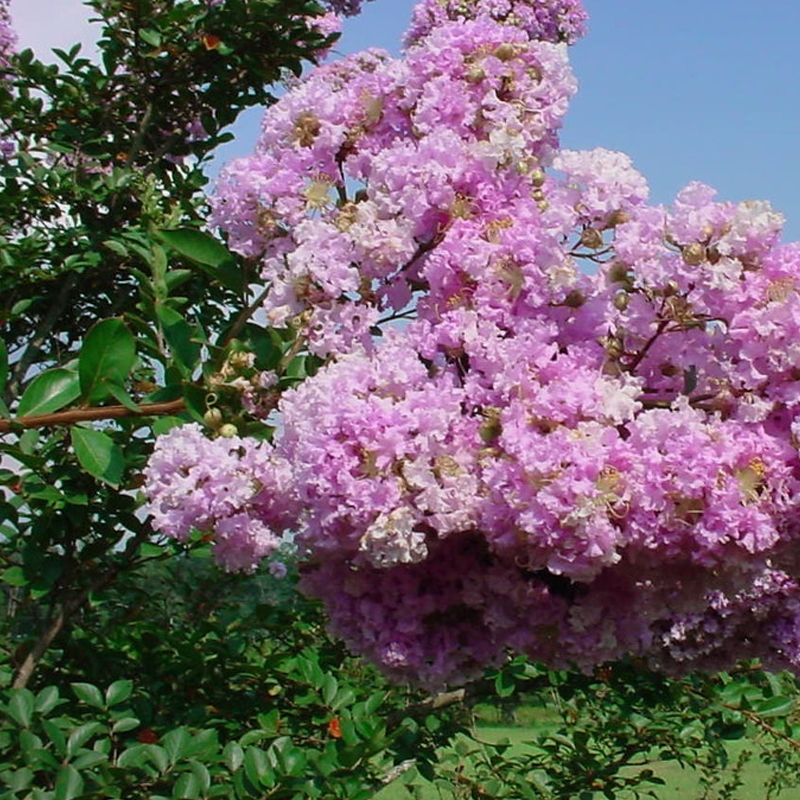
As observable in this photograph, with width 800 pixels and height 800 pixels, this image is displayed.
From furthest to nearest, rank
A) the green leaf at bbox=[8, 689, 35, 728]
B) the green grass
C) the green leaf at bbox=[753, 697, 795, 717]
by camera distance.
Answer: the green grass, the green leaf at bbox=[753, 697, 795, 717], the green leaf at bbox=[8, 689, 35, 728]

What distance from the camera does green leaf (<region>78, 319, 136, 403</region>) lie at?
107 centimetres

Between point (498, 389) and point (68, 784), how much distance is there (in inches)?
38.9

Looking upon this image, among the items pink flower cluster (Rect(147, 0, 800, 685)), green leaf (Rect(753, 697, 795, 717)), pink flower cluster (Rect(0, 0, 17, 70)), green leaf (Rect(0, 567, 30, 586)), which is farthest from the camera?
pink flower cluster (Rect(0, 0, 17, 70))

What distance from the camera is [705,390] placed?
0.93 metres

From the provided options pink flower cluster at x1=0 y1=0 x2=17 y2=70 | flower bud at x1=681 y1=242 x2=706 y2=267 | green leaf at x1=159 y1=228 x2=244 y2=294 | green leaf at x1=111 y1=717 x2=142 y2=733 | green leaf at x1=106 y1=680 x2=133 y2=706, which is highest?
pink flower cluster at x1=0 y1=0 x2=17 y2=70

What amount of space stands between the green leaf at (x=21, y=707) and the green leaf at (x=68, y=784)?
15cm

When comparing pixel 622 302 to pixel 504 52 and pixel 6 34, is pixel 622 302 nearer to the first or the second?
pixel 504 52

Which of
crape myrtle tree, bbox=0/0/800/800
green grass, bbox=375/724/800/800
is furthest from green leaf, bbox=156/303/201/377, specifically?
green grass, bbox=375/724/800/800

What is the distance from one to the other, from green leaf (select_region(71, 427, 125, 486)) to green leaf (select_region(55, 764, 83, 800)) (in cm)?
64

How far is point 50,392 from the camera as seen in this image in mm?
1118

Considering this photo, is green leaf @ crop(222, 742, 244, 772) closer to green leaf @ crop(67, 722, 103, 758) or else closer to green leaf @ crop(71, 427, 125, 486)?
green leaf @ crop(67, 722, 103, 758)

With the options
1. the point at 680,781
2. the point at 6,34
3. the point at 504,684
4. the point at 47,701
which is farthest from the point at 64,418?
the point at 680,781

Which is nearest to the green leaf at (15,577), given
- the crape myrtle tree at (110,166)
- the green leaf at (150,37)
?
the crape myrtle tree at (110,166)

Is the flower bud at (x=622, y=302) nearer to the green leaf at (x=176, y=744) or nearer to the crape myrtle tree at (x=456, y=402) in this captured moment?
the crape myrtle tree at (x=456, y=402)
